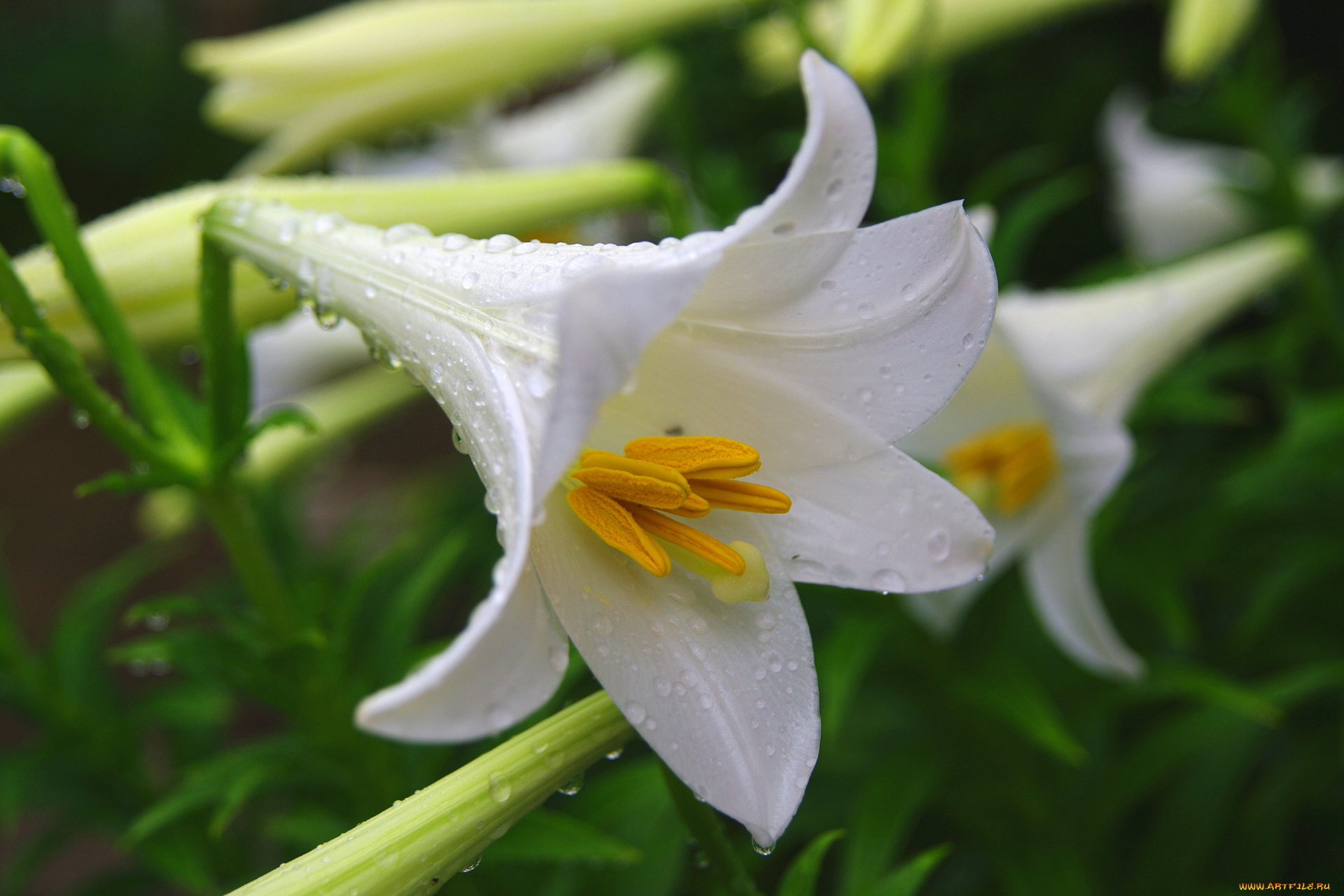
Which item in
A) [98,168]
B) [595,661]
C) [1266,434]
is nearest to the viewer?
[595,661]

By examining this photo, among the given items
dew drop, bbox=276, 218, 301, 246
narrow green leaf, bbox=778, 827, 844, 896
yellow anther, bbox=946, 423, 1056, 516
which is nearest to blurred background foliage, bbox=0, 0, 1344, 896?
narrow green leaf, bbox=778, 827, 844, 896

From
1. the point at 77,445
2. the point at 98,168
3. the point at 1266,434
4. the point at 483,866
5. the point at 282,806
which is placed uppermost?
the point at 483,866

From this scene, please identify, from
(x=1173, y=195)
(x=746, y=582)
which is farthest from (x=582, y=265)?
(x=1173, y=195)

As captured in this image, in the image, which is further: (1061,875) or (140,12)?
(140,12)

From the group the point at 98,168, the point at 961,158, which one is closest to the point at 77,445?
the point at 98,168

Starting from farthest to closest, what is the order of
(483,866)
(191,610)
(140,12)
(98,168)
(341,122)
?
(140,12), (98,168), (341,122), (483,866), (191,610)

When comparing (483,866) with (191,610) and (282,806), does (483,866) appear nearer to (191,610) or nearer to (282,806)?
(191,610)

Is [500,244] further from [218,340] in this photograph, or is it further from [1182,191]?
[1182,191]

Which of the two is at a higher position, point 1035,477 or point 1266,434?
point 1035,477
